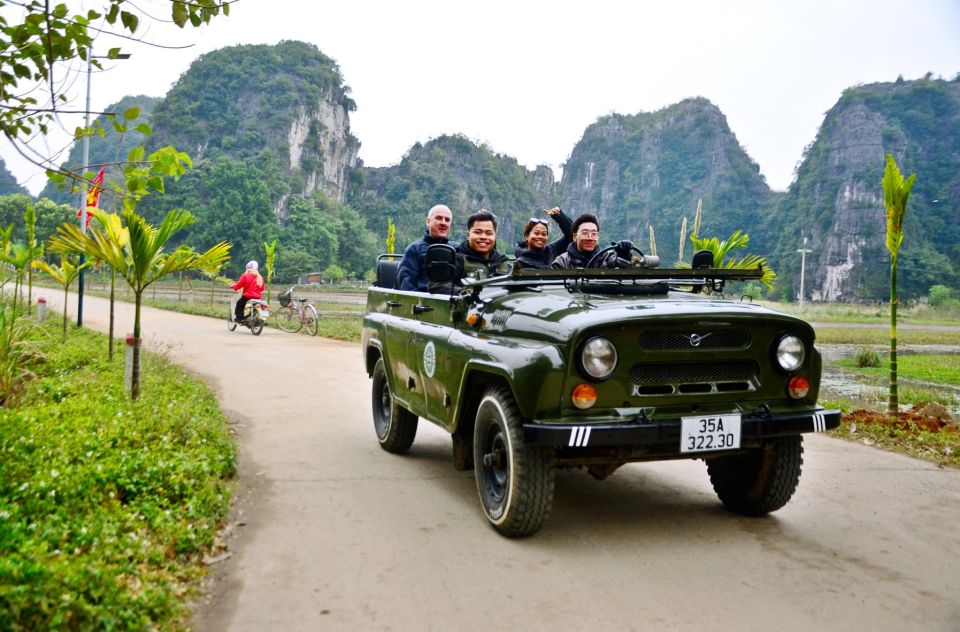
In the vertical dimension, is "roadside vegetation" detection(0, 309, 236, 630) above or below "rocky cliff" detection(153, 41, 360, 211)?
below

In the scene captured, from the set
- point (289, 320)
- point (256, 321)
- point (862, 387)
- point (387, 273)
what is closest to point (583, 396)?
point (387, 273)

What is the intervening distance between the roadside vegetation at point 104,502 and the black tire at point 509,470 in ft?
4.85

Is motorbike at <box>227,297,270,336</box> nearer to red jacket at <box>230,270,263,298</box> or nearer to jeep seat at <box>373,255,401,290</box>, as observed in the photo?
red jacket at <box>230,270,263,298</box>

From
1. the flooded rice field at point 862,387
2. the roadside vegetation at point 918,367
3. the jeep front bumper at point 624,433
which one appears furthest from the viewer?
the roadside vegetation at point 918,367

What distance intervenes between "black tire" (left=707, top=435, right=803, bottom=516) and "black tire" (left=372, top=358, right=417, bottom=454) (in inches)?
95.2

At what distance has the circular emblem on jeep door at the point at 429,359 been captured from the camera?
4840 mm

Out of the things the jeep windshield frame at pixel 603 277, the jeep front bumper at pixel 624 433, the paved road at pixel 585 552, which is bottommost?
the paved road at pixel 585 552

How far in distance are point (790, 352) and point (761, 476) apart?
808 mm

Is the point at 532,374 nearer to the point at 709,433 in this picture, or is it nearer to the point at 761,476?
the point at 709,433

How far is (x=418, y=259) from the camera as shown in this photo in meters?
5.92

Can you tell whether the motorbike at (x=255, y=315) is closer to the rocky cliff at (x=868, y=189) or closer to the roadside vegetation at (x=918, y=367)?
the roadside vegetation at (x=918, y=367)

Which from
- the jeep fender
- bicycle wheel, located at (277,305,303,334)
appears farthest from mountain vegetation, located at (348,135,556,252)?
the jeep fender

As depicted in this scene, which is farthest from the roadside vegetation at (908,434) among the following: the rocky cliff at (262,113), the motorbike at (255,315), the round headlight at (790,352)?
the rocky cliff at (262,113)

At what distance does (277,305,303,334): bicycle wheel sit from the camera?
753 inches
